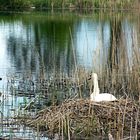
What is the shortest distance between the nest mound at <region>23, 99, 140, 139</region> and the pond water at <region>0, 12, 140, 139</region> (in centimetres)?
186

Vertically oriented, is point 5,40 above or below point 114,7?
below

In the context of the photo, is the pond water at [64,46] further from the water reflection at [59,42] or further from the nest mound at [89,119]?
the nest mound at [89,119]

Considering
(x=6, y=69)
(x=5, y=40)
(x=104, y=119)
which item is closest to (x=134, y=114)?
(x=104, y=119)

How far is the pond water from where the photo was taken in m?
14.7

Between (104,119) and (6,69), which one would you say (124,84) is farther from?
(6,69)

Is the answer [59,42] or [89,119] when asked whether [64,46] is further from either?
[89,119]

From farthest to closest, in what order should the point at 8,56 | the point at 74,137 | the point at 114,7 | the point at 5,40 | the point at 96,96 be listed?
1. the point at 5,40
2. the point at 8,56
3. the point at 114,7
4. the point at 96,96
5. the point at 74,137

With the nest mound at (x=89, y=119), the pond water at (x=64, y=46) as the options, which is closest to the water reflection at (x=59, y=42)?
the pond water at (x=64, y=46)

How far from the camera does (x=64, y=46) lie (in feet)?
98.6

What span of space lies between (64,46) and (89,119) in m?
19.6

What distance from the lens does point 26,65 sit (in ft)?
72.0

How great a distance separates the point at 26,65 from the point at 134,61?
8671 mm

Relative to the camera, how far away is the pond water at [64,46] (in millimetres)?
14727

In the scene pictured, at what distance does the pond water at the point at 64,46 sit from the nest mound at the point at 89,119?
1856mm
